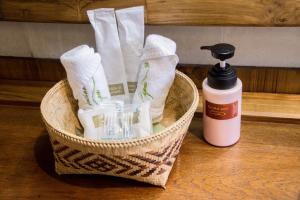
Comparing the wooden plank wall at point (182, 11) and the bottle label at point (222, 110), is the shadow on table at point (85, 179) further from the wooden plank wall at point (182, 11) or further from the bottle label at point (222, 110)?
the wooden plank wall at point (182, 11)

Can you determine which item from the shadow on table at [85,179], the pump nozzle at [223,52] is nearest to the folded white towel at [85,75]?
the shadow on table at [85,179]

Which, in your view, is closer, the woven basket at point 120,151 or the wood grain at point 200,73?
the woven basket at point 120,151

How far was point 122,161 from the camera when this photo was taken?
626 mm

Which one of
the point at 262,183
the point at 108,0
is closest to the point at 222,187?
the point at 262,183

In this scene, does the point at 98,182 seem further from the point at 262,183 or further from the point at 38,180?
the point at 262,183

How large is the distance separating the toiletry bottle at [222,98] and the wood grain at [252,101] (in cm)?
11

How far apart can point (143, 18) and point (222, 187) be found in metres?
0.38

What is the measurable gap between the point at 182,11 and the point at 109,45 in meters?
0.17

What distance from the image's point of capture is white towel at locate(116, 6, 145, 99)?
2.52 ft

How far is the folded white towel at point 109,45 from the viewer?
0.77m

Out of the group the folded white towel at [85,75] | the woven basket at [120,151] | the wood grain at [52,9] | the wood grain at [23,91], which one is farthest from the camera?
the wood grain at [23,91]

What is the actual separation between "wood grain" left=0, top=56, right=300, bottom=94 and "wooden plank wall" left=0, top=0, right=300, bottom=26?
119 millimetres

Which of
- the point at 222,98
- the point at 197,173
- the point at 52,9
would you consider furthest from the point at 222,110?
the point at 52,9

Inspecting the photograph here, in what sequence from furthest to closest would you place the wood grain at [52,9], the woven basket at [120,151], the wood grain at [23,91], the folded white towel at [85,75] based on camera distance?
the wood grain at [23,91]
the wood grain at [52,9]
the folded white towel at [85,75]
the woven basket at [120,151]
